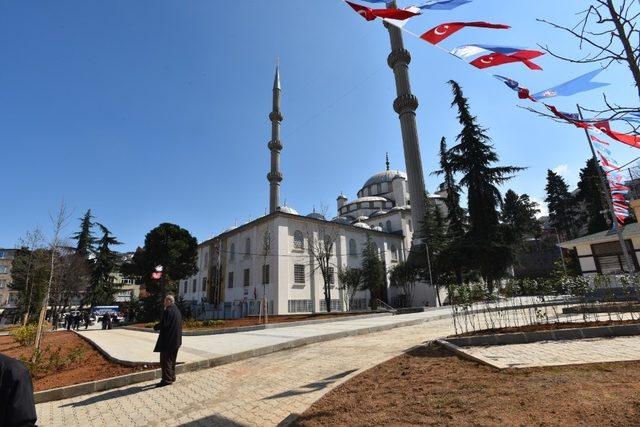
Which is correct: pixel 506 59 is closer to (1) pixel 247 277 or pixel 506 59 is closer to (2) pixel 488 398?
(2) pixel 488 398

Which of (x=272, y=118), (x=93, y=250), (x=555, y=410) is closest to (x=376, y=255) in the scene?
(x=272, y=118)

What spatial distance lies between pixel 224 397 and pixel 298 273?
28.3 metres

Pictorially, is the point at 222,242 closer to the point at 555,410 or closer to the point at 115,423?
the point at 115,423

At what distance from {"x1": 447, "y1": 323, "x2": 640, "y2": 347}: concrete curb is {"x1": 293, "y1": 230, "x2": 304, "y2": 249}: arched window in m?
27.5

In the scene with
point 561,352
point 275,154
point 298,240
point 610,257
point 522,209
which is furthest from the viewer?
point 522,209

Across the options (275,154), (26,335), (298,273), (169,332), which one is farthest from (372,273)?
(169,332)

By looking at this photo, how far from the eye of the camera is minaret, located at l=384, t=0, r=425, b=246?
3769 cm

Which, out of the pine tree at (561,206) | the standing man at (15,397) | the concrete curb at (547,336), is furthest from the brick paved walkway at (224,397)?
the pine tree at (561,206)

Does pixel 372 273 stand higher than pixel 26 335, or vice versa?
pixel 372 273

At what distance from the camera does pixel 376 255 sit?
35.2 m

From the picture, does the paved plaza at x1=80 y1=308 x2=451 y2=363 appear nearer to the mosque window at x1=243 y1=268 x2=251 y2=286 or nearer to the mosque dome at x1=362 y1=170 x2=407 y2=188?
the mosque window at x1=243 y1=268 x2=251 y2=286

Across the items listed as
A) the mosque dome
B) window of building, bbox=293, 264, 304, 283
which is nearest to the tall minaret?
window of building, bbox=293, 264, 304, 283

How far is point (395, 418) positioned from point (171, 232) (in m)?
34.5

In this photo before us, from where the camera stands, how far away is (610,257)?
21453mm
